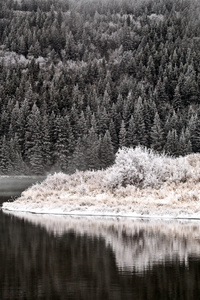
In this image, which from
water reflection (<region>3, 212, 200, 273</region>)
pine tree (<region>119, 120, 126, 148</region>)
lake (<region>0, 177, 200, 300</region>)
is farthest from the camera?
pine tree (<region>119, 120, 126, 148</region>)

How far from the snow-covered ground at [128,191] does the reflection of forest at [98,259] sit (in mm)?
3482

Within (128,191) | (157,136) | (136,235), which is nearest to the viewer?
(136,235)

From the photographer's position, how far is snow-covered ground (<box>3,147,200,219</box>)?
33.4 m

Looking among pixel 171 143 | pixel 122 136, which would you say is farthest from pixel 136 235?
pixel 122 136

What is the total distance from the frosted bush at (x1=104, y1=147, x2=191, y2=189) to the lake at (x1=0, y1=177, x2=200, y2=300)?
1068 cm

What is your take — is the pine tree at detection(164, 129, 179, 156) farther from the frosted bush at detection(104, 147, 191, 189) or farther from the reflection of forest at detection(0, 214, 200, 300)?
the reflection of forest at detection(0, 214, 200, 300)

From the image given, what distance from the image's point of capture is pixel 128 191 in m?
38.9

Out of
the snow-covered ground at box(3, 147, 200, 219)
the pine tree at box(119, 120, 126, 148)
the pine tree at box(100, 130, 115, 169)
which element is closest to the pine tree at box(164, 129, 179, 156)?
the pine tree at box(119, 120, 126, 148)

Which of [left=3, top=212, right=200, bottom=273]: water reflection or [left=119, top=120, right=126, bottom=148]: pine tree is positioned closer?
[left=3, top=212, right=200, bottom=273]: water reflection

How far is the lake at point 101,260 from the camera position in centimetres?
1518

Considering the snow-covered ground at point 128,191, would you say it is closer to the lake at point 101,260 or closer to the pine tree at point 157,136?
the lake at point 101,260

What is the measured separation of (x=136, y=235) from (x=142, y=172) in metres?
17.2

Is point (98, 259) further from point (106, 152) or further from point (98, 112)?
A: point (98, 112)

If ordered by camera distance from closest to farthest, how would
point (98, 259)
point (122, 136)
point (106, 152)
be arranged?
point (98, 259)
point (106, 152)
point (122, 136)
